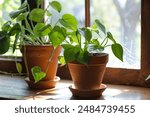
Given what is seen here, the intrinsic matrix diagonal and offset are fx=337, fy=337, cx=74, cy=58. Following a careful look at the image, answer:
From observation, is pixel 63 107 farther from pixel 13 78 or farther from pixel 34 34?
pixel 13 78

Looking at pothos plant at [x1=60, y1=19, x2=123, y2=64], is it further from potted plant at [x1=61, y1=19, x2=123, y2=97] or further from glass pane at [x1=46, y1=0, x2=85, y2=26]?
glass pane at [x1=46, y1=0, x2=85, y2=26]

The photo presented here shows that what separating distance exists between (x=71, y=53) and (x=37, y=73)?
0.18 m

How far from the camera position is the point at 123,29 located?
62.1 inches

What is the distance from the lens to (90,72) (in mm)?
1368

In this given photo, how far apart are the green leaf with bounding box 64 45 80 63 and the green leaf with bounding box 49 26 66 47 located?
0.05 metres

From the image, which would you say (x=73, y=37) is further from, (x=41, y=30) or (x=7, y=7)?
(x=7, y=7)

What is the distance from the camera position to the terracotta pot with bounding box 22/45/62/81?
1.50 metres

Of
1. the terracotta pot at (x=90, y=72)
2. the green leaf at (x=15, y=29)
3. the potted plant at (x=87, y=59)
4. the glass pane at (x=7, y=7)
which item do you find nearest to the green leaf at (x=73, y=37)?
the potted plant at (x=87, y=59)

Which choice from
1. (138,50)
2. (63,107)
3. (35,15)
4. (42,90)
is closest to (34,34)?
(35,15)


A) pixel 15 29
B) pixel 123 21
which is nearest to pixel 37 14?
pixel 15 29

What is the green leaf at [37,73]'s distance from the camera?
1.39 meters

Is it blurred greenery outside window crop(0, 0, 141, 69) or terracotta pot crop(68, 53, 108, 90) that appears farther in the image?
blurred greenery outside window crop(0, 0, 141, 69)

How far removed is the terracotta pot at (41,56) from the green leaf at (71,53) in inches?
7.5

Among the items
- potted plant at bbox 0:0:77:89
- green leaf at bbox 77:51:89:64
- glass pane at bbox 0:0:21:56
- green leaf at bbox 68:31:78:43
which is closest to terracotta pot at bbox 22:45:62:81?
potted plant at bbox 0:0:77:89
